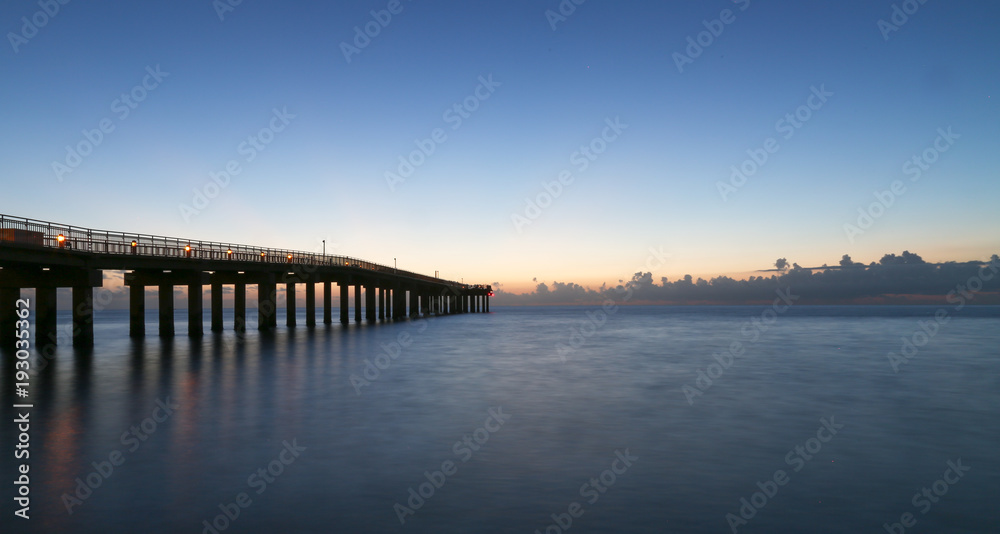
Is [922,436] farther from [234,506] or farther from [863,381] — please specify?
[234,506]

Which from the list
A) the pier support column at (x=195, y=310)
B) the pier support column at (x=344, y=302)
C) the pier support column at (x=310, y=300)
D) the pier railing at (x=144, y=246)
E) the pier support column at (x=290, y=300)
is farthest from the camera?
the pier support column at (x=344, y=302)

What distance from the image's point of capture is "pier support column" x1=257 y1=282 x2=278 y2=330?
65.8 meters

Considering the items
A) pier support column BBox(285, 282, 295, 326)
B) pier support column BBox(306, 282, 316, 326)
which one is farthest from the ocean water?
pier support column BBox(306, 282, 316, 326)

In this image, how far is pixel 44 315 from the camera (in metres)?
40.3

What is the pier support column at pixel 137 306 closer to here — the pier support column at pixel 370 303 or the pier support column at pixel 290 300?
the pier support column at pixel 290 300

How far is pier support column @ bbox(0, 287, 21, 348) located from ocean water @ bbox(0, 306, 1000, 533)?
1025cm

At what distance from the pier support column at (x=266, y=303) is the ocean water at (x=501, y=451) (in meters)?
33.4

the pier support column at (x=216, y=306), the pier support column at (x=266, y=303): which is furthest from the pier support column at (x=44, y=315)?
the pier support column at (x=266, y=303)

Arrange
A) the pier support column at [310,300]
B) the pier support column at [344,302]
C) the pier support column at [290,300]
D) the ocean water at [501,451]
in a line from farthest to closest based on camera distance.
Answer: the pier support column at [344,302], the pier support column at [310,300], the pier support column at [290,300], the ocean water at [501,451]

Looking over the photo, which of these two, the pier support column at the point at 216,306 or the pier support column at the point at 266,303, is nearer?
the pier support column at the point at 216,306

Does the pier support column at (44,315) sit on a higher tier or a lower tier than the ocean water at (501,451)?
higher

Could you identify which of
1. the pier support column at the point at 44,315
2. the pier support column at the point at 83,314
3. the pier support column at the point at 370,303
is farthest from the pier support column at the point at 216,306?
the pier support column at the point at 370,303

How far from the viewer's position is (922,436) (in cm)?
1759

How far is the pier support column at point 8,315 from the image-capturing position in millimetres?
38781
